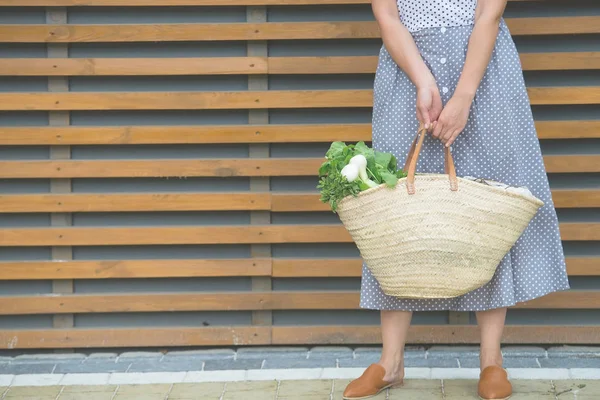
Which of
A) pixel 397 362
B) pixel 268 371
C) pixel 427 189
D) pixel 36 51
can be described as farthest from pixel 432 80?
pixel 36 51

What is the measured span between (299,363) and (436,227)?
55.1 inches

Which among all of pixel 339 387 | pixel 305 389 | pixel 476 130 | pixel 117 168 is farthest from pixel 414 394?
pixel 117 168

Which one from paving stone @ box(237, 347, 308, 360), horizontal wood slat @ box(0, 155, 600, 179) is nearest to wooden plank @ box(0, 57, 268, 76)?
horizontal wood slat @ box(0, 155, 600, 179)

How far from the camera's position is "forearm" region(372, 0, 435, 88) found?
406 cm

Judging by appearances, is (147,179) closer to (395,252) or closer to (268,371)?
(268,371)

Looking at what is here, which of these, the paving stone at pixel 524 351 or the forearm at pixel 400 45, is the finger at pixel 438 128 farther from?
the paving stone at pixel 524 351

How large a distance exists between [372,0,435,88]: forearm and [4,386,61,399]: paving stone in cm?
199

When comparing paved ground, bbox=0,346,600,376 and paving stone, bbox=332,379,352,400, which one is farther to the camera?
paved ground, bbox=0,346,600,376

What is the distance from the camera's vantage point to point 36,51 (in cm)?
508

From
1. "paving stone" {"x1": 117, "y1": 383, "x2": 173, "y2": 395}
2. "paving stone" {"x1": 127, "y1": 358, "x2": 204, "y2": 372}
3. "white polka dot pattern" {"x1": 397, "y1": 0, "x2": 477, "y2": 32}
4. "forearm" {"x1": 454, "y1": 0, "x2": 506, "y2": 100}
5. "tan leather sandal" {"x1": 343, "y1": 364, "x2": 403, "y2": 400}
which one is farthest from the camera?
"paving stone" {"x1": 127, "y1": 358, "x2": 204, "y2": 372}

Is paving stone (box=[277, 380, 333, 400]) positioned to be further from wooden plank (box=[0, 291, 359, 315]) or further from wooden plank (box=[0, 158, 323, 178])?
wooden plank (box=[0, 158, 323, 178])

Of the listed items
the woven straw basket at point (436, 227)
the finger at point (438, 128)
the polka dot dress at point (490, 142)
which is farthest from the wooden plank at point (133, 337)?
the finger at point (438, 128)

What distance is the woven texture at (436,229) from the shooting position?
374 centimetres

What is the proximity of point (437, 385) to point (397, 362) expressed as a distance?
21 centimetres
